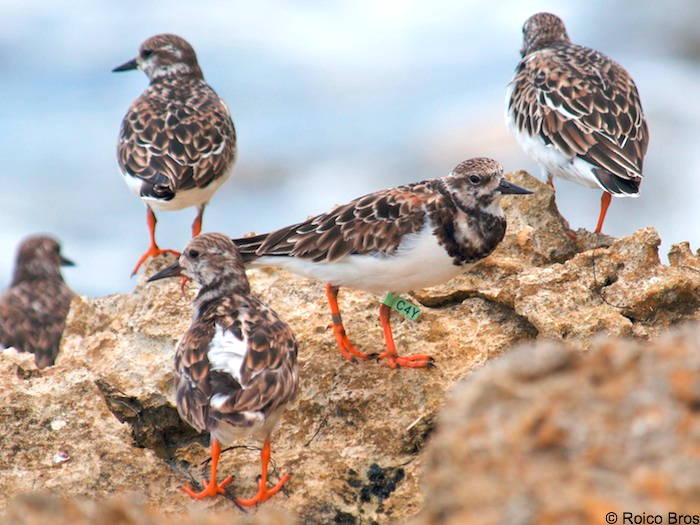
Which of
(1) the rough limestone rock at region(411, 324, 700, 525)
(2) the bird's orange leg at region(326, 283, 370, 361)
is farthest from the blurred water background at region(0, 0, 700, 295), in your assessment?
(1) the rough limestone rock at region(411, 324, 700, 525)

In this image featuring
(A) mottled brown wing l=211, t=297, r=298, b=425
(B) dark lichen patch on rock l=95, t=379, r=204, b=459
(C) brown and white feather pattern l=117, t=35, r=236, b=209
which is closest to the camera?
(A) mottled brown wing l=211, t=297, r=298, b=425

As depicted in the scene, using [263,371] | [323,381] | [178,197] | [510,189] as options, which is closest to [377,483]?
[263,371]

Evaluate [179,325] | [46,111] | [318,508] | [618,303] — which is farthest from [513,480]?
[46,111]

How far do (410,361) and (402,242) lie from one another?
0.60 metres

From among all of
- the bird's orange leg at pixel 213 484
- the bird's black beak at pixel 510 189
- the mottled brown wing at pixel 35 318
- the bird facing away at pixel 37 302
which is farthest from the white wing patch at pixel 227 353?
the mottled brown wing at pixel 35 318

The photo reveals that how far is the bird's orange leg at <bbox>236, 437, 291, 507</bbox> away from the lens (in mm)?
4312

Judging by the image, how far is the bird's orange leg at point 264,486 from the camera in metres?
4.31

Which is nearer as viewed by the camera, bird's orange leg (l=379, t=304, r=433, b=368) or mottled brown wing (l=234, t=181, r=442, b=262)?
bird's orange leg (l=379, t=304, r=433, b=368)

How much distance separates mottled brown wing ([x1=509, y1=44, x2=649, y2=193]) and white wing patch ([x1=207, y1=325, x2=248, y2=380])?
283 cm

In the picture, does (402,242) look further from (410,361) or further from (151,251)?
(151,251)

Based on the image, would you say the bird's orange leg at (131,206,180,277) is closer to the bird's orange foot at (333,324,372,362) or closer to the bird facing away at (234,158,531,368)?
the bird facing away at (234,158,531,368)

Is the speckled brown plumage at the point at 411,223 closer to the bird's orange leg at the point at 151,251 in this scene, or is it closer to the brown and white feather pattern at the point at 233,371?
the brown and white feather pattern at the point at 233,371

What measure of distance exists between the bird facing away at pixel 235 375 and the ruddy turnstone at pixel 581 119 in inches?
103

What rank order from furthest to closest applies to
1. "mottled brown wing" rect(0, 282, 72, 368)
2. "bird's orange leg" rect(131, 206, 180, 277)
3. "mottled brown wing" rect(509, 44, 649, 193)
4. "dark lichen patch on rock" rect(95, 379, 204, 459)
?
"mottled brown wing" rect(0, 282, 72, 368), "bird's orange leg" rect(131, 206, 180, 277), "mottled brown wing" rect(509, 44, 649, 193), "dark lichen patch on rock" rect(95, 379, 204, 459)
